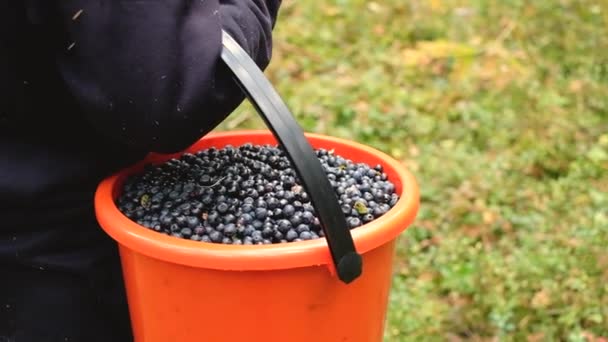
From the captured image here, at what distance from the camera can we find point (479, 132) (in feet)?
7.42

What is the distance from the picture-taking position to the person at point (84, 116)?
0.70m

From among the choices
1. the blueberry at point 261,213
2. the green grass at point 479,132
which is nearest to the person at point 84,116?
the blueberry at point 261,213

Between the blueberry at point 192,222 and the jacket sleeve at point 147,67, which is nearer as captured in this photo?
the jacket sleeve at point 147,67

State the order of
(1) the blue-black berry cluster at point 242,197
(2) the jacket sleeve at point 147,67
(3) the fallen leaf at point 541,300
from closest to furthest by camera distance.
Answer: (2) the jacket sleeve at point 147,67, (1) the blue-black berry cluster at point 242,197, (3) the fallen leaf at point 541,300

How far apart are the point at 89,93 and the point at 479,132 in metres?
1.70

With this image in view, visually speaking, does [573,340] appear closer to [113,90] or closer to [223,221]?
[223,221]

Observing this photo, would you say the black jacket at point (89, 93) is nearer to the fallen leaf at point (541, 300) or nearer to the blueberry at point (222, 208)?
the blueberry at point (222, 208)

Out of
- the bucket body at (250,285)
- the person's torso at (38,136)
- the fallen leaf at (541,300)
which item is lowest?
the fallen leaf at (541,300)

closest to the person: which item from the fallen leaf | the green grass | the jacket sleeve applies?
the jacket sleeve

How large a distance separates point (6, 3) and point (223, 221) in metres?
0.31

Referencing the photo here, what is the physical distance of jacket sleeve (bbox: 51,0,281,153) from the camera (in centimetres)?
70

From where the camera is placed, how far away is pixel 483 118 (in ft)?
7.70

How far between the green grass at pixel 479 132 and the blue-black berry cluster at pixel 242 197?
0.68 m

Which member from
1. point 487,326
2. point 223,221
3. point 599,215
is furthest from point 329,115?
point 223,221
